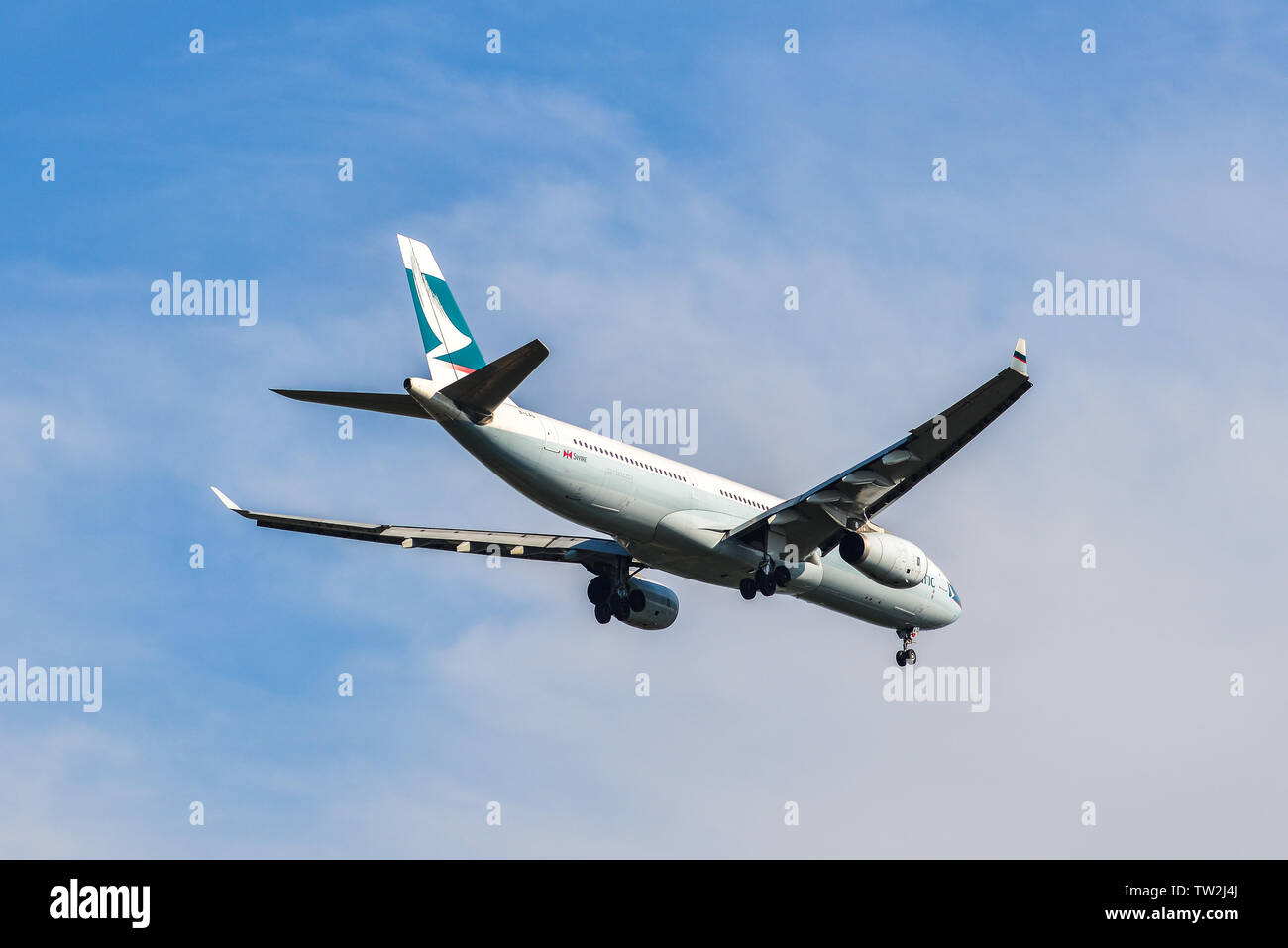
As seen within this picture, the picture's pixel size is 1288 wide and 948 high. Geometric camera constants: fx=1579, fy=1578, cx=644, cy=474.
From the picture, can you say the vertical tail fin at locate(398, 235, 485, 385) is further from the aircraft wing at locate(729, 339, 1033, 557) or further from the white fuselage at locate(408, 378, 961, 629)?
the aircraft wing at locate(729, 339, 1033, 557)

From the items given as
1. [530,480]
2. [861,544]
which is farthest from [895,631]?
[530,480]

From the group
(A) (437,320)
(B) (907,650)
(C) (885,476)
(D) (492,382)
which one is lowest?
(B) (907,650)

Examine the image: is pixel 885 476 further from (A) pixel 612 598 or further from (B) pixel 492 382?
(B) pixel 492 382

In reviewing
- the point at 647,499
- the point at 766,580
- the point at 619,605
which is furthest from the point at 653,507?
the point at 619,605

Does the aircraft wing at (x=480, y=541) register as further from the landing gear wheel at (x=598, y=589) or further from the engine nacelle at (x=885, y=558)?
the engine nacelle at (x=885, y=558)
